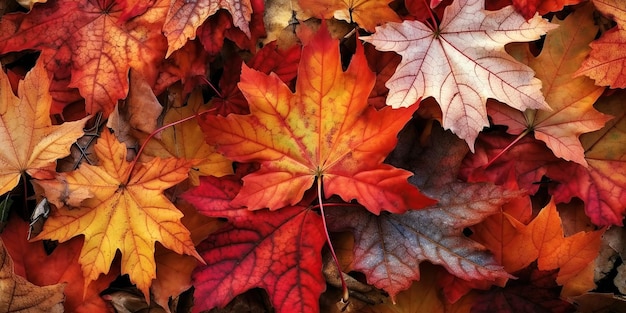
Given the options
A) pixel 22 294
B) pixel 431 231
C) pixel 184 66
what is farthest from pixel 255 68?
pixel 22 294

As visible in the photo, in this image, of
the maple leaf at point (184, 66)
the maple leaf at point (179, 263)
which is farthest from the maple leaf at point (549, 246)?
the maple leaf at point (184, 66)

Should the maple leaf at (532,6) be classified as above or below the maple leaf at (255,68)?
above

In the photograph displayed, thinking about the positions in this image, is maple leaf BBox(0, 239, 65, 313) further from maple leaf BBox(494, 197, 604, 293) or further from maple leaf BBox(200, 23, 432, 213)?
maple leaf BBox(494, 197, 604, 293)

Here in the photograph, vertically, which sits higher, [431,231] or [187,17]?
[187,17]

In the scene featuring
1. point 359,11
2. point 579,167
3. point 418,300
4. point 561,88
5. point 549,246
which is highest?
point 359,11

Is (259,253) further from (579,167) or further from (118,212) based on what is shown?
(579,167)

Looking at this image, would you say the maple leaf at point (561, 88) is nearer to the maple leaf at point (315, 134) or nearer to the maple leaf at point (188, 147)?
the maple leaf at point (315, 134)

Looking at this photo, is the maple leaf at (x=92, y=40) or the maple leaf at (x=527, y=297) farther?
the maple leaf at (x=92, y=40)

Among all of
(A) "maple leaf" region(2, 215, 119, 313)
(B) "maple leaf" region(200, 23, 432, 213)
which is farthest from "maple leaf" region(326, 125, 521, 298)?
(A) "maple leaf" region(2, 215, 119, 313)
